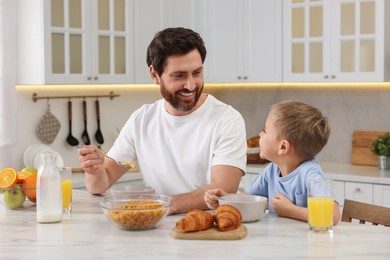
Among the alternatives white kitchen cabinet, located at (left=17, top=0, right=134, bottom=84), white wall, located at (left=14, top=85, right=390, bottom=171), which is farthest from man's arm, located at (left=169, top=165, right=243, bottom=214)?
white wall, located at (left=14, top=85, right=390, bottom=171)

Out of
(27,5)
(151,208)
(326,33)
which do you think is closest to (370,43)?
(326,33)

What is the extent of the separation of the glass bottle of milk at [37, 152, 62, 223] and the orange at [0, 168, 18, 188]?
249 mm

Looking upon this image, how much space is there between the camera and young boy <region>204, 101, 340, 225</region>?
264cm

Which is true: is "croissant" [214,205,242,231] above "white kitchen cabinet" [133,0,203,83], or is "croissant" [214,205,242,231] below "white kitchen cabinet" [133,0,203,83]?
below

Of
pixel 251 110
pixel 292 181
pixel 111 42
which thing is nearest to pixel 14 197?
pixel 292 181

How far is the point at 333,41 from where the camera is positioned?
5.09 m

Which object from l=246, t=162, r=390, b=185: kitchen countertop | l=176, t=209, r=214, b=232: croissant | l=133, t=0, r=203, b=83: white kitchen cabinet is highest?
l=133, t=0, r=203, b=83: white kitchen cabinet

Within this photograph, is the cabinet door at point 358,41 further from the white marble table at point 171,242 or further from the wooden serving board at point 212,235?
the wooden serving board at point 212,235

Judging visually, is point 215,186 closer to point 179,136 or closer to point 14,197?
point 179,136

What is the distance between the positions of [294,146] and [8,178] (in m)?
1.03

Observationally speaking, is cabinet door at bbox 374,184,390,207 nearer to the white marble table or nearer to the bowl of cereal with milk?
the white marble table

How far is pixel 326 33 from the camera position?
5129 millimetres

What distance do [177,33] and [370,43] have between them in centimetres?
229

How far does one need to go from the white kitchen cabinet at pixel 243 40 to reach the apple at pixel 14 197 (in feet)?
9.73
